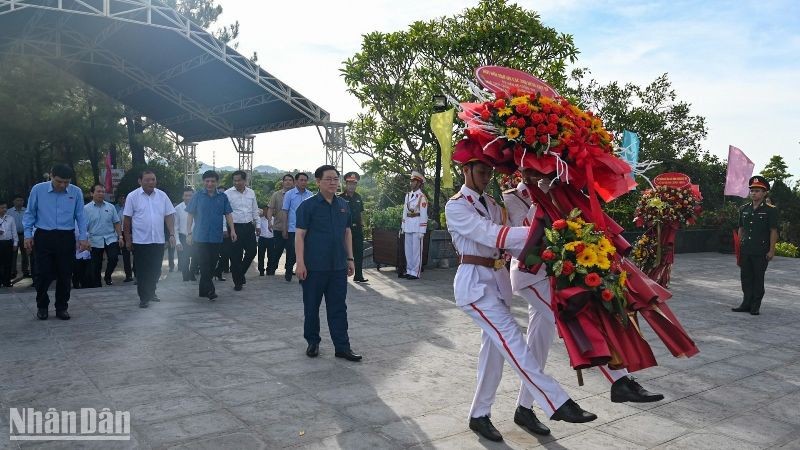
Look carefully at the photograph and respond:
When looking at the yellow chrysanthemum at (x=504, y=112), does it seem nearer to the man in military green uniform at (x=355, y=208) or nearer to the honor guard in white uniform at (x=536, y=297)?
the honor guard in white uniform at (x=536, y=297)

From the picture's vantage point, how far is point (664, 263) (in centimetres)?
1020

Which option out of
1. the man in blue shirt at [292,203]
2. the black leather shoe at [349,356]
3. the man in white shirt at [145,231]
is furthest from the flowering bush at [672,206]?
the man in white shirt at [145,231]

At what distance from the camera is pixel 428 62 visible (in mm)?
14469

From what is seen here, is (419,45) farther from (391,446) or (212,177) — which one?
(391,446)

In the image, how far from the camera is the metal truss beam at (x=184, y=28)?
1656cm

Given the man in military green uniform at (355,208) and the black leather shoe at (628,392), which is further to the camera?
the man in military green uniform at (355,208)

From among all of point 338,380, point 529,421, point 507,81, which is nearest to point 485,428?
point 529,421

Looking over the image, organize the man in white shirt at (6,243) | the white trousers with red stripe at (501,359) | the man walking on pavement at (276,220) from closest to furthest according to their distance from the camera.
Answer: the white trousers with red stripe at (501,359) < the man in white shirt at (6,243) < the man walking on pavement at (276,220)

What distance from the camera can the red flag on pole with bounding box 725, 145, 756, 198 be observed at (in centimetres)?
1232

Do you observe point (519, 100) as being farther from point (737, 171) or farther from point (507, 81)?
point (737, 171)

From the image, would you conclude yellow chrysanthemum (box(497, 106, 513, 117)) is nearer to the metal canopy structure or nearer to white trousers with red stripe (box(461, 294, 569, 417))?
white trousers with red stripe (box(461, 294, 569, 417))

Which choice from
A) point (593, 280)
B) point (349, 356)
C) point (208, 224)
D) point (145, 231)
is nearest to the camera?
point (593, 280)

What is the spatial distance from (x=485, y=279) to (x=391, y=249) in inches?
323

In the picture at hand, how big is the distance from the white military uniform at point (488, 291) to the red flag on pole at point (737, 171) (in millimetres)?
10377
